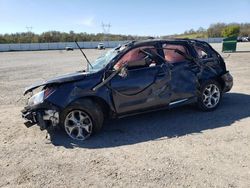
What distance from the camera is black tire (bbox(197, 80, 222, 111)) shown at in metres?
7.39

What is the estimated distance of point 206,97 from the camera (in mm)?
7516

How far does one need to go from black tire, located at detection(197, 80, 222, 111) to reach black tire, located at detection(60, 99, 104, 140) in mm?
2526

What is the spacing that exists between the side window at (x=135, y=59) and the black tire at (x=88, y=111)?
0.93 metres

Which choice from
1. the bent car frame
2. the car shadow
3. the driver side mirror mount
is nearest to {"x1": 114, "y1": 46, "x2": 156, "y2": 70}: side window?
the bent car frame

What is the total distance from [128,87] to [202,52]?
2399 millimetres

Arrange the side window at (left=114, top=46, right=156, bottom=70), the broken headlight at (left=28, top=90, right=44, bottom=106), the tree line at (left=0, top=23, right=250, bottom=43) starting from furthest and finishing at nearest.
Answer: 1. the tree line at (left=0, top=23, right=250, bottom=43)
2. the side window at (left=114, top=46, right=156, bottom=70)
3. the broken headlight at (left=28, top=90, right=44, bottom=106)

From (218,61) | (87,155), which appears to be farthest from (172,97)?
(87,155)

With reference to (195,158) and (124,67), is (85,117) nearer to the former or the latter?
(124,67)

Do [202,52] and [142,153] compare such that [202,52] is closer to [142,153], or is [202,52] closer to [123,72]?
[123,72]

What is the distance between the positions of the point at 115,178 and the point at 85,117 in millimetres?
1902

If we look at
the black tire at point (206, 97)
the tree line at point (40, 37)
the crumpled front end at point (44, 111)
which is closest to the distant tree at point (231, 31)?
the tree line at point (40, 37)

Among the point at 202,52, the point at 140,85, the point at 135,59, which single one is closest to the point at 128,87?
the point at 140,85

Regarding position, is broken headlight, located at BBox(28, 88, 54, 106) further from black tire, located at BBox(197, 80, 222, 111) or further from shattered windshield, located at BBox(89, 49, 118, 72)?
black tire, located at BBox(197, 80, 222, 111)

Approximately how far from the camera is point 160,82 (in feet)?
21.9
